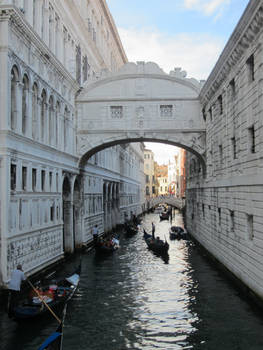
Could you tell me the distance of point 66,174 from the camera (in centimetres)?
1895

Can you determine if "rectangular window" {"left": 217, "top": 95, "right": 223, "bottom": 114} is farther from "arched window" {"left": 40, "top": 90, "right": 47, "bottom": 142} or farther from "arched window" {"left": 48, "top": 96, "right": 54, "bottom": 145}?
"arched window" {"left": 40, "top": 90, "right": 47, "bottom": 142}

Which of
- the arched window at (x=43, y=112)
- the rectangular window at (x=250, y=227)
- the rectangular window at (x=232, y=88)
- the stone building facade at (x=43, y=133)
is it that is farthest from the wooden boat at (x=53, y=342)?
the rectangular window at (x=232, y=88)

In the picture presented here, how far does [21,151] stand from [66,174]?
6044mm

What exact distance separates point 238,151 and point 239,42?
3329 millimetres

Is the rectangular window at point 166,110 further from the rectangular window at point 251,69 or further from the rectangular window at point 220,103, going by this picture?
the rectangular window at point 251,69

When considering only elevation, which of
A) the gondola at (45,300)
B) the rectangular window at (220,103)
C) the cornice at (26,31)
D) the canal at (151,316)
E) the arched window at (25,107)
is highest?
the cornice at (26,31)

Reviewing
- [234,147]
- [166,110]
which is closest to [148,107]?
[166,110]

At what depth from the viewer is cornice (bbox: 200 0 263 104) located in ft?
34.7

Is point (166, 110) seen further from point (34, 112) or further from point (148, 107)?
point (34, 112)

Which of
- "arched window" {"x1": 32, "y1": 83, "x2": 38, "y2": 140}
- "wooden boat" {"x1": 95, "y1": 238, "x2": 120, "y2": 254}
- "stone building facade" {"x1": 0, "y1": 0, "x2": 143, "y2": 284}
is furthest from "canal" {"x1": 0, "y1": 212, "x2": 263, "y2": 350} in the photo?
"arched window" {"x1": 32, "y1": 83, "x2": 38, "y2": 140}

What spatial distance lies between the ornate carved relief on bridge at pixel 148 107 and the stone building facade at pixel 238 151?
1.12 metres

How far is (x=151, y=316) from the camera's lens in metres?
10.6

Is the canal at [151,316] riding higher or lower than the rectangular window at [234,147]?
lower

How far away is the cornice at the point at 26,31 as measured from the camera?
38.7ft
